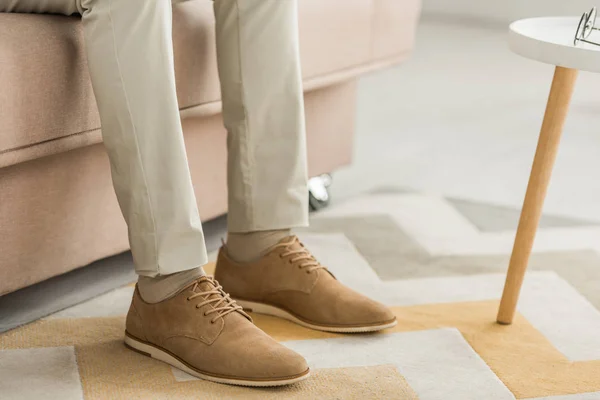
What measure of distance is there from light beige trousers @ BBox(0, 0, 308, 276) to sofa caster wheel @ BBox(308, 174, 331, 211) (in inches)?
20.5

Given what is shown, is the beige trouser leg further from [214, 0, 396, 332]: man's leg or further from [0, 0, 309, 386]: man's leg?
[0, 0, 309, 386]: man's leg

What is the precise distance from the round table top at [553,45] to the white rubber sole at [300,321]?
Result: 0.40 meters

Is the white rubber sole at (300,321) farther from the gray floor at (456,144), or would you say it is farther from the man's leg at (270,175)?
the gray floor at (456,144)

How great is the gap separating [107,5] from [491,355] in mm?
648

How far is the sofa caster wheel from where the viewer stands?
68.9 inches

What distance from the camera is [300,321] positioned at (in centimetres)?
122

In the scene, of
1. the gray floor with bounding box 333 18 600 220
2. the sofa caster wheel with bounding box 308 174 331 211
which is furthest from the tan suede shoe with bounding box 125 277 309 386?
the gray floor with bounding box 333 18 600 220

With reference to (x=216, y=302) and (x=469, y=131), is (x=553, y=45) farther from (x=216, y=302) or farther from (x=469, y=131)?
(x=469, y=131)

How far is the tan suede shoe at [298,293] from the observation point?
1.20 m

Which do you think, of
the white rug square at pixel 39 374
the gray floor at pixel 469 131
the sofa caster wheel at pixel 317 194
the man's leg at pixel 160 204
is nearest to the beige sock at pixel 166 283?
the man's leg at pixel 160 204

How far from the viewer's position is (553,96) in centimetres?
118

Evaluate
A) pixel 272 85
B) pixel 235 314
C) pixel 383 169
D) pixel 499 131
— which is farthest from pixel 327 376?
pixel 499 131

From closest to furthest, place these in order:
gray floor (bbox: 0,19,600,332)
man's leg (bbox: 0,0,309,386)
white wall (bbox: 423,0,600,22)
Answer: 1. man's leg (bbox: 0,0,309,386)
2. gray floor (bbox: 0,19,600,332)
3. white wall (bbox: 423,0,600,22)

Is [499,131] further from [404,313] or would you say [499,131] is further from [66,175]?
[66,175]
